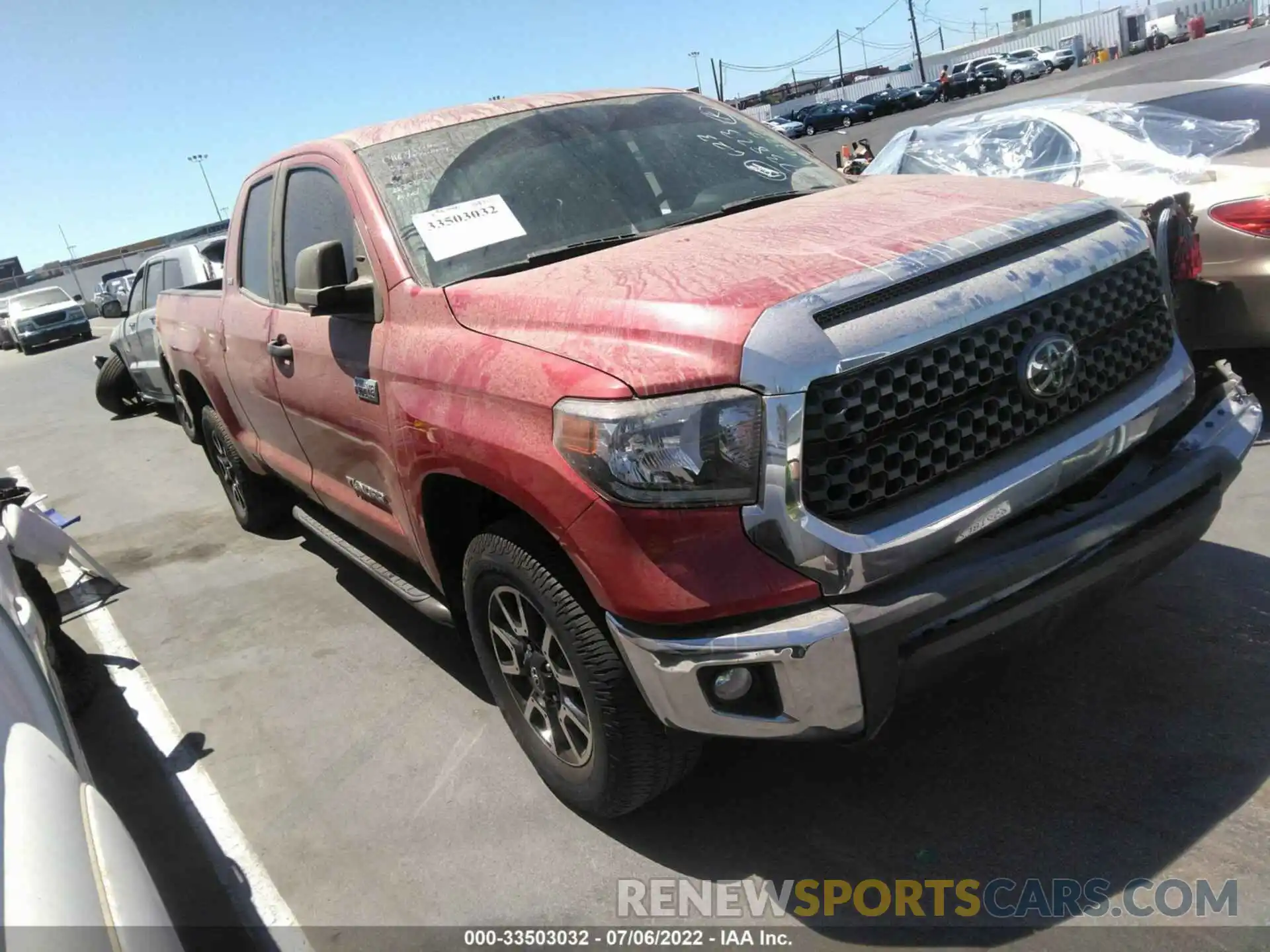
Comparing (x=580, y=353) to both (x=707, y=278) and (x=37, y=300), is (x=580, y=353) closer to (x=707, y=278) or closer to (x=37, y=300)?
(x=707, y=278)

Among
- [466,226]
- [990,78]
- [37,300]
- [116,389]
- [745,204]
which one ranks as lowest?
[116,389]

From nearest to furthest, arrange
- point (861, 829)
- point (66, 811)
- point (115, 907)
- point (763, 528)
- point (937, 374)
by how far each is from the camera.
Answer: point (115, 907) < point (66, 811) < point (763, 528) < point (937, 374) < point (861, 829)

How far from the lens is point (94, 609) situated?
5555mm

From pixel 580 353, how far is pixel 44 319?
30.2 m

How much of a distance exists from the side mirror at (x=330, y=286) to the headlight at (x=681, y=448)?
1.34 metres

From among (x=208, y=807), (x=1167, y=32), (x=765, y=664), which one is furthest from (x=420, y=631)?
(x=1167, y=32)

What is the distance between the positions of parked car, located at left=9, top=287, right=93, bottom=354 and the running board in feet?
89.2

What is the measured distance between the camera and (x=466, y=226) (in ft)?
10.4

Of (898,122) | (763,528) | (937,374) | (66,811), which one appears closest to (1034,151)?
(937,374)

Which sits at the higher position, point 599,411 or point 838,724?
point 599,411

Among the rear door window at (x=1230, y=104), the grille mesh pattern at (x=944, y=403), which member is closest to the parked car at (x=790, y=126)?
the rear door window at (x=1230, y=104)

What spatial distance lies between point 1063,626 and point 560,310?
152cm

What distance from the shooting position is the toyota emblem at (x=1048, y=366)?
2424 millimetres

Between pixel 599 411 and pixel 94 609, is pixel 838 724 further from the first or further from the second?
pixel 94 609
